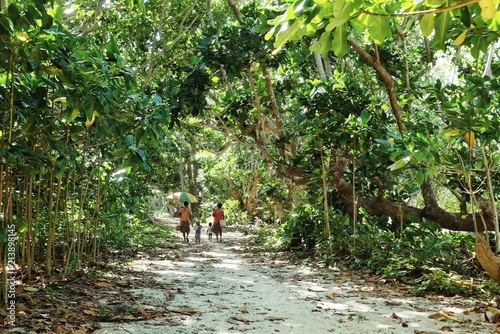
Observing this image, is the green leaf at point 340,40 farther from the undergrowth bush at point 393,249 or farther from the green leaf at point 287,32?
the undergrowth bush at point 393,249

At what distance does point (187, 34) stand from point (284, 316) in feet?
27.5

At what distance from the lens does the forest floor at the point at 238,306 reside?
3.67 m

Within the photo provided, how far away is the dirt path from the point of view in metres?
3.73

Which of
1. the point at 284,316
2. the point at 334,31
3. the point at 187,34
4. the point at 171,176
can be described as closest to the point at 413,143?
the point at 284,316

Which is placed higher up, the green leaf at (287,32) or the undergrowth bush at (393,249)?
the green leaf at (287,32)

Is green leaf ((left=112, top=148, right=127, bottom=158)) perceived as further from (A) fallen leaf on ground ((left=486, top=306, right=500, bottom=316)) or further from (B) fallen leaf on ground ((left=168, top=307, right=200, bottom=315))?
(A) fallen leaf on ground ((left=486, top=306, right=500, bottom=316))

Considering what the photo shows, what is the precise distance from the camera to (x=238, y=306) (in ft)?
14.9

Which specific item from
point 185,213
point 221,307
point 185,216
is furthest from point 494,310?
point 185,216

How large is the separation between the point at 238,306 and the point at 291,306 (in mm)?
548

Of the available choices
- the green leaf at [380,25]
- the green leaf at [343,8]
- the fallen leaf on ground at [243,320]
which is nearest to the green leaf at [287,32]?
the green leaf at [343,8]

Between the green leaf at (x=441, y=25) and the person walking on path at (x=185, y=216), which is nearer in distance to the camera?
the green leaf at (x=441, y=25)

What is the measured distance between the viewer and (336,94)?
24.4ft

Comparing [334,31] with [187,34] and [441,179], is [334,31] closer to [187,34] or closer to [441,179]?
[441,179]

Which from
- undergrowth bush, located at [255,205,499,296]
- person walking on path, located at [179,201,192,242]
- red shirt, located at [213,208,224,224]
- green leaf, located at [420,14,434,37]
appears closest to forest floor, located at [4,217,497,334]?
undergrowth bush, located at [255,205,499,296]
